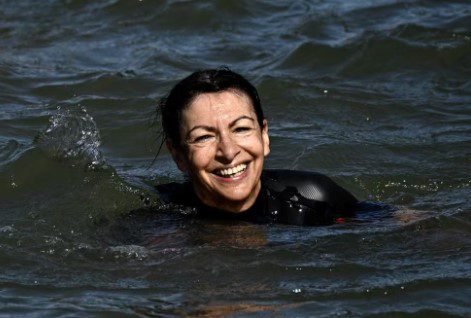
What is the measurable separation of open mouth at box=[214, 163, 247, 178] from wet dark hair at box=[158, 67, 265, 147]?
0.89 feet

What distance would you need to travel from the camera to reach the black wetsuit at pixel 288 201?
6.13 meters

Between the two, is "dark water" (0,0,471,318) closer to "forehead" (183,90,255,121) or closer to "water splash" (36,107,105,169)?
"water splash" (36,107,105,169)

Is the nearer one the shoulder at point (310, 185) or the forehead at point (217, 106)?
the forehead at point (217, 106)

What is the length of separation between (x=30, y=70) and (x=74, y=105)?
4.38 ft

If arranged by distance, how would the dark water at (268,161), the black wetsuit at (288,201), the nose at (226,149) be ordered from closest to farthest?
the dark water at (268,161)
the nose at (226,149)
the black wetsuit at (288,201)

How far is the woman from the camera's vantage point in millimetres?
5824

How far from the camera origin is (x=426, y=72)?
9.62m

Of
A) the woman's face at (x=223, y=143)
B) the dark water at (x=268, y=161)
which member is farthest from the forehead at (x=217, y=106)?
the dark water at (x=268, y=161)

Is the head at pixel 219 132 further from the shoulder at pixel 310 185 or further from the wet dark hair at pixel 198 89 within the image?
the shoulder at pixel 310 185

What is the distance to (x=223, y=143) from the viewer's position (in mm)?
5781

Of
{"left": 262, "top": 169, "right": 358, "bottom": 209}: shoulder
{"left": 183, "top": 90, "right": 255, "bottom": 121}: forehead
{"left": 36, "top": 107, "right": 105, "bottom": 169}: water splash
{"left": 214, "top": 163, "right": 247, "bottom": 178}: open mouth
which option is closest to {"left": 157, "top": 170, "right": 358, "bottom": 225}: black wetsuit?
{"left": 262, "top": 169, "right": 358, "bottom": 209}: shoulder

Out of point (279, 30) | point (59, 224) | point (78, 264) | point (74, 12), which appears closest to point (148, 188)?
point (59, 224)

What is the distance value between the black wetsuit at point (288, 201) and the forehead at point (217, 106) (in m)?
0.51

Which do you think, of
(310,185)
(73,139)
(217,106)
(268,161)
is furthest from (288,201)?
(73,139)
